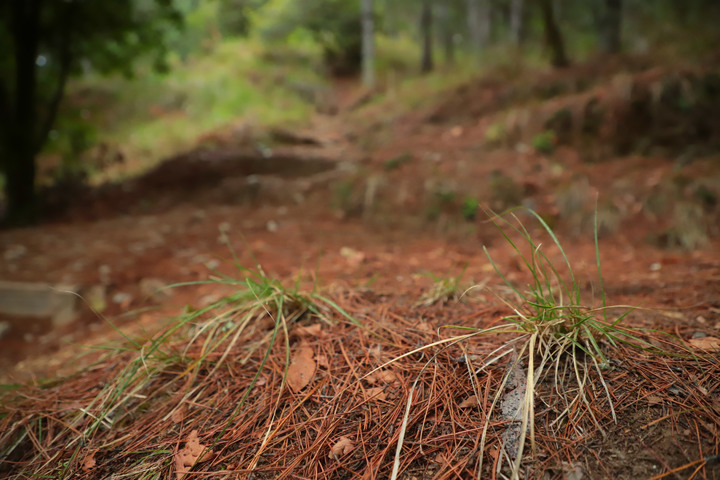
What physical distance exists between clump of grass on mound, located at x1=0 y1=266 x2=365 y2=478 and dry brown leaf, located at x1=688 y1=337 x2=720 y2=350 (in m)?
1.06

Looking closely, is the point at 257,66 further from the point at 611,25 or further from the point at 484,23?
the point at 611,25

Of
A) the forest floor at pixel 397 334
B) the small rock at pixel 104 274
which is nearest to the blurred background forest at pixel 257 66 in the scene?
the forest floor at pixel 397 334

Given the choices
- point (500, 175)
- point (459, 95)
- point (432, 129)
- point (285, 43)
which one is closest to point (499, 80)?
point (459, 95)

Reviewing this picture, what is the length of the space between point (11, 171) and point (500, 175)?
6555 mm

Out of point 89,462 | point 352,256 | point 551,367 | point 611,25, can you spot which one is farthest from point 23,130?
point 611,25

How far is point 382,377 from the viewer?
1.07 m

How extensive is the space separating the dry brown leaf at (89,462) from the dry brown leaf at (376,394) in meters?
0.75

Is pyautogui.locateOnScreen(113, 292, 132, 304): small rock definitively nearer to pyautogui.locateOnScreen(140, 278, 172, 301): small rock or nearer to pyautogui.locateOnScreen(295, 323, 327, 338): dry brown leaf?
pyautogui.locateOnScreen(140, 278, 172, 301): small rock

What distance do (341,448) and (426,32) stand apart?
13981 mm

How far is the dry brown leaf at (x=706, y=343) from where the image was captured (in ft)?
3.30

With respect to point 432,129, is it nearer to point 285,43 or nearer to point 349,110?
point 349,110

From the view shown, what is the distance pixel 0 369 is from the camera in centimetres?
195

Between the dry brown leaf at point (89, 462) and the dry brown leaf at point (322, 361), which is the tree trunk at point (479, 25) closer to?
the dry brown leaf at point (322, 361)

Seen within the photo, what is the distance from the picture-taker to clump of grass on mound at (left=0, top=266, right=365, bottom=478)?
101 centimetres
